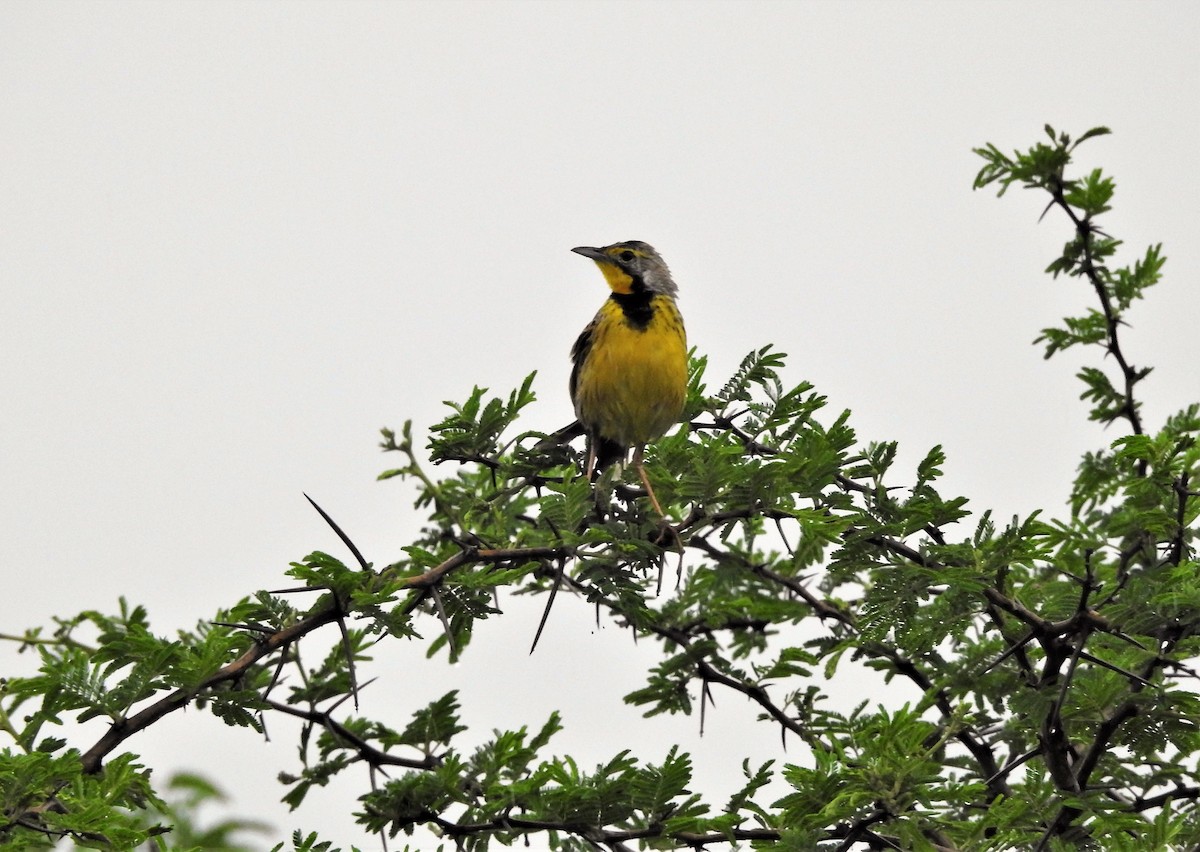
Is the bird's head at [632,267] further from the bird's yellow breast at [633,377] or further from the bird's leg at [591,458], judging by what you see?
the bird's leg at [591,458]

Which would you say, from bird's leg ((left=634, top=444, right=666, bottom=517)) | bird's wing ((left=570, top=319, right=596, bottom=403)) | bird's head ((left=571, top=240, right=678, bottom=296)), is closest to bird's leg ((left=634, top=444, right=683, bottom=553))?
bird's leg ((left=634, top=444, right=666, bottom=517))

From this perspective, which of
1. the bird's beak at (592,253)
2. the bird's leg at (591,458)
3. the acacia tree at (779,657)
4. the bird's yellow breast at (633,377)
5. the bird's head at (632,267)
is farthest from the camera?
the bird's beak at (592,253)

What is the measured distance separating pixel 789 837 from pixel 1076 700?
122 centimetres

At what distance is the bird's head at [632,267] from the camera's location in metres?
7.21

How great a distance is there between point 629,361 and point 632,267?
1114 millimetres

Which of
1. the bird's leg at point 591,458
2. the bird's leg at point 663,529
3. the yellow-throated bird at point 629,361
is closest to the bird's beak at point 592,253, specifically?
the yellow-throated bird at point 629,361

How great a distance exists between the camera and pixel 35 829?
3.55m

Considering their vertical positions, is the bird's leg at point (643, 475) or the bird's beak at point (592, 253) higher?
the bird's beak at point (592, 253)

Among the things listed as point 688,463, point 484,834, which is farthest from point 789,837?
point 688,463

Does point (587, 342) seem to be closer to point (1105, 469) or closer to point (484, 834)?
point (1105, 469)

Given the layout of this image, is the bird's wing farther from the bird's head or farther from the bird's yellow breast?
the bird's head

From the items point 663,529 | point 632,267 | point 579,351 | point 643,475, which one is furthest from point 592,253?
point 663,529

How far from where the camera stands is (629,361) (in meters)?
6.33

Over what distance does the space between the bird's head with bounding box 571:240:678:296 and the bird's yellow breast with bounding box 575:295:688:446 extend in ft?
1.10
